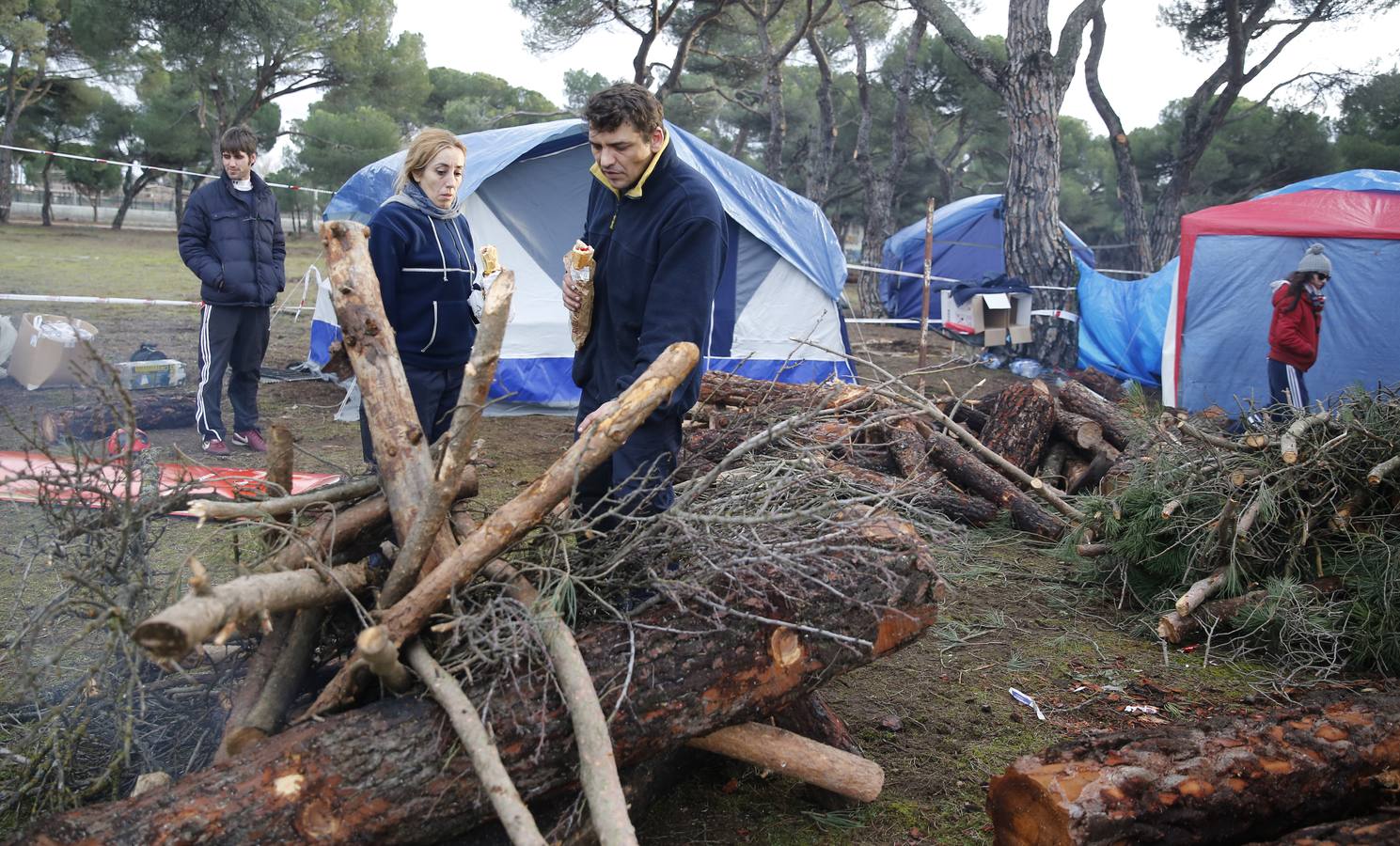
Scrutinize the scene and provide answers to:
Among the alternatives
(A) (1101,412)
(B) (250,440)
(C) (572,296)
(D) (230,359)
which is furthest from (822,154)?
(C) (572,296)

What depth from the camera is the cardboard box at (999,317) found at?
9.60 m

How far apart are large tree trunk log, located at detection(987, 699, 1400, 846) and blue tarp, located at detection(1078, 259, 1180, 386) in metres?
8.97

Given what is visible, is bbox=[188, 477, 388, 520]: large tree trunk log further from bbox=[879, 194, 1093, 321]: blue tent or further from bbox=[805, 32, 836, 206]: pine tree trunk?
bbox=[805, 32, 836, 206]: pine tree trunk

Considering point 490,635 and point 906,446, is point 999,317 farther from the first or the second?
point 490,635

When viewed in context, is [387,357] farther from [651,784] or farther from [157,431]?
[157,431]

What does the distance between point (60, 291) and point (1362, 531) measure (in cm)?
1327

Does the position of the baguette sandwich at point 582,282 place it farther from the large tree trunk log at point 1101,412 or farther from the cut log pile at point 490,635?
the large tree trunk log at point 1101,412

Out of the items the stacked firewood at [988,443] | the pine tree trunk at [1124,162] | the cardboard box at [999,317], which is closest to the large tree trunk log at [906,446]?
the stacked firewood at [988,443]

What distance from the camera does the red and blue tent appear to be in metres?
8.30

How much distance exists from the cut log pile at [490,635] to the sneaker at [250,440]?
3676mm

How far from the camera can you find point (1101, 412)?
20.6ft

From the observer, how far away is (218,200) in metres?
5.62

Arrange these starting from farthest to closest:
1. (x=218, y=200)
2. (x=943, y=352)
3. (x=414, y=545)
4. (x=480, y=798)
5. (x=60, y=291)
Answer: (x=943, y=352) < (x=60, y=291) < (x=218, y=200) < (x=414, y=545) < (x=480, y=798)

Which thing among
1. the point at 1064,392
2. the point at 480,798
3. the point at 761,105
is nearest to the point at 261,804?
the point at 480,798
